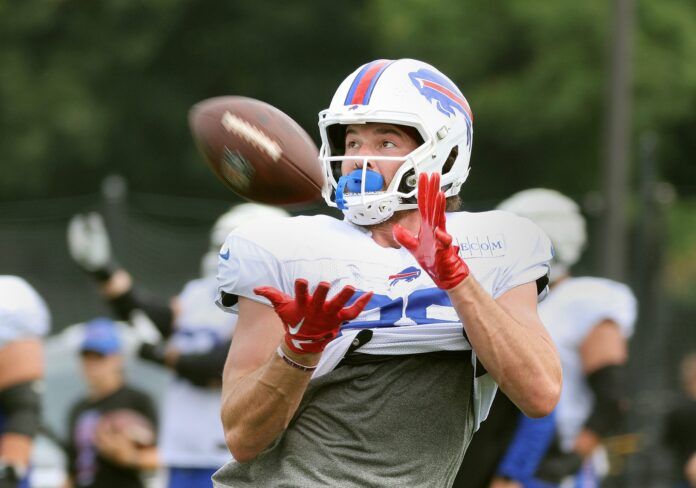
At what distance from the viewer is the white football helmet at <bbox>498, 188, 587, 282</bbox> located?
592 cm

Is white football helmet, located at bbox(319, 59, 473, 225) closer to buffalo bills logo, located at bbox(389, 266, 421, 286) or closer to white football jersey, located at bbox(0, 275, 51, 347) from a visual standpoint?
buffalo bills logo, located at bbox(389, 266, 421, 286)

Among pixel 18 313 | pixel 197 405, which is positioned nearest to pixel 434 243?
pixel 18 313

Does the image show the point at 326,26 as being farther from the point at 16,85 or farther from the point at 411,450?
the point at 411,450

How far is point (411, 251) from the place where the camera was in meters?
2.64

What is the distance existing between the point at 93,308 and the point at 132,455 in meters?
4.32

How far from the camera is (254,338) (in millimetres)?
2830

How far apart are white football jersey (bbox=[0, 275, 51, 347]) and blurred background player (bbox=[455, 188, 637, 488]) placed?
5.24ft

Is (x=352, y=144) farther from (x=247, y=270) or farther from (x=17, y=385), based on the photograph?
(x=17, y=385)

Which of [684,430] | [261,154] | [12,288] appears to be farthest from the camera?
[684,430]

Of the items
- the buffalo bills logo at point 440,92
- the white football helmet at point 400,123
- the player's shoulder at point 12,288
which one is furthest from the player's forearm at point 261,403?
the player's shoulder at point 12,288

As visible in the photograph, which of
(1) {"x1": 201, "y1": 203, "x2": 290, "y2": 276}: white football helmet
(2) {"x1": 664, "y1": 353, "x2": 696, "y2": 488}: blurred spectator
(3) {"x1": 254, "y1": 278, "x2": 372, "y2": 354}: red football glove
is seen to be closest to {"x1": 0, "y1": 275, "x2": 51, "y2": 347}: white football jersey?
(1) {"x1": 201, "y1": 203, "x2": 290, "y2": 276}: white football helmet

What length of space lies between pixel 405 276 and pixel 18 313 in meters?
2.35

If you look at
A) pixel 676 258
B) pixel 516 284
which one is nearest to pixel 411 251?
pixel 516 284

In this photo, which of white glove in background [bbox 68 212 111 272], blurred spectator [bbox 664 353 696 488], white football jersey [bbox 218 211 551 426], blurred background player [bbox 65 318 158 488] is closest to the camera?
white football jersey [bbox 218 211 551 426]
